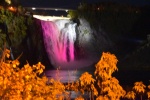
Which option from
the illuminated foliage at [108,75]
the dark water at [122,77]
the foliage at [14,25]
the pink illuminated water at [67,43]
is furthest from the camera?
the pink illuminated water at [67,43]

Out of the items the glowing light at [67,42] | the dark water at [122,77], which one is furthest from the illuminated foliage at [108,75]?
the glowing light at [67,42]

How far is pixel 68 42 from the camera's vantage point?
145 feet

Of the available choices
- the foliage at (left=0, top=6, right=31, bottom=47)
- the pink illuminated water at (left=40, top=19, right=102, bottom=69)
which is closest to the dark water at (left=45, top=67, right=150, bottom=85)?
the foliage at (left=0, top=6, right=31, bottom=47)

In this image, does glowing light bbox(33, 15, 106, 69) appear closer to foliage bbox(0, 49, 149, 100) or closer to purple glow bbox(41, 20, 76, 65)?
purple glow bbox(41, 20, 76, 65)

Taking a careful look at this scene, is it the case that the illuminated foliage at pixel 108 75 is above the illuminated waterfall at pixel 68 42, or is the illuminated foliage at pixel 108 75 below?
below

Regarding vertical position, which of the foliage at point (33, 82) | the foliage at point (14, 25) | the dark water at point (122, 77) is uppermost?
the foliage at point (14, 25)

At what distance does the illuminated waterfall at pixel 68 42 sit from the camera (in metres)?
40.1

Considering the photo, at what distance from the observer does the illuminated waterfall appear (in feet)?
131

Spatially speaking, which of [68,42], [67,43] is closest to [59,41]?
[67,43]

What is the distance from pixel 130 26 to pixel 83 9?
20.0 ft

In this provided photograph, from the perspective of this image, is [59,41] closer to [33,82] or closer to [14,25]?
[14,25]

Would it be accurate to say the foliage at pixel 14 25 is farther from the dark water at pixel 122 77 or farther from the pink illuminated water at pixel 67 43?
the pink illuminated water at pixel 67 43

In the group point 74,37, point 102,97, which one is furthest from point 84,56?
point 102,97

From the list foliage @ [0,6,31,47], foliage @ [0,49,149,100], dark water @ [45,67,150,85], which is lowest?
foliage @ [0,49,149,100]
